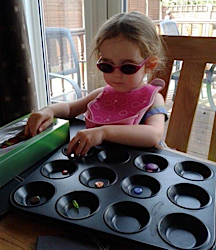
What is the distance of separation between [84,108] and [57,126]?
12.9 inches

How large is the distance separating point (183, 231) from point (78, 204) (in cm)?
21

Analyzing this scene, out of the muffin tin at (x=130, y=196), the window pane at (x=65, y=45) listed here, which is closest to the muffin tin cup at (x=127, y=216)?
the muffin tin at (x=130, y=196)

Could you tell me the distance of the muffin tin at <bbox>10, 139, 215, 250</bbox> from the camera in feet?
1.69

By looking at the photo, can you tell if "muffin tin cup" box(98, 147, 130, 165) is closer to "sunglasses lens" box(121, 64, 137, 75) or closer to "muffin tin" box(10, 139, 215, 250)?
"muffin tin" box(10, 139, 215, 250)

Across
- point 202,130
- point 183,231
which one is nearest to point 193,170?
point 183,231

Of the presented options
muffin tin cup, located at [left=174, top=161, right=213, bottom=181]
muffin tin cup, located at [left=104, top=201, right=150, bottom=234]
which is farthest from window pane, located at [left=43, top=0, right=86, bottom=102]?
muffin tin cup, located at [left=104, top=201, right=150, bottom=234]

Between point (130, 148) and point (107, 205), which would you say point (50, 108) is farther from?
point (107, 205)

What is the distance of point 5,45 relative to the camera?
47.2 inches

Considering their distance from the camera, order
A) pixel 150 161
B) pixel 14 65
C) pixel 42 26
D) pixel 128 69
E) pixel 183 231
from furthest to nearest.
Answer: pixel 42 26 → pixel 14 65 → pixel 128 69 → pixel 150 161 → pixel 183 231

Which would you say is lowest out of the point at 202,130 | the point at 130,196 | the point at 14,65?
the point at 202,130

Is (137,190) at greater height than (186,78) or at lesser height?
lesser

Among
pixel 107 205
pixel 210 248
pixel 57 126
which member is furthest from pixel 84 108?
pixel 210 248

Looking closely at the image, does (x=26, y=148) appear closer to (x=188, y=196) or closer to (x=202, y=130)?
(x=188, y=196)

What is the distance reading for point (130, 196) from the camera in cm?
59
